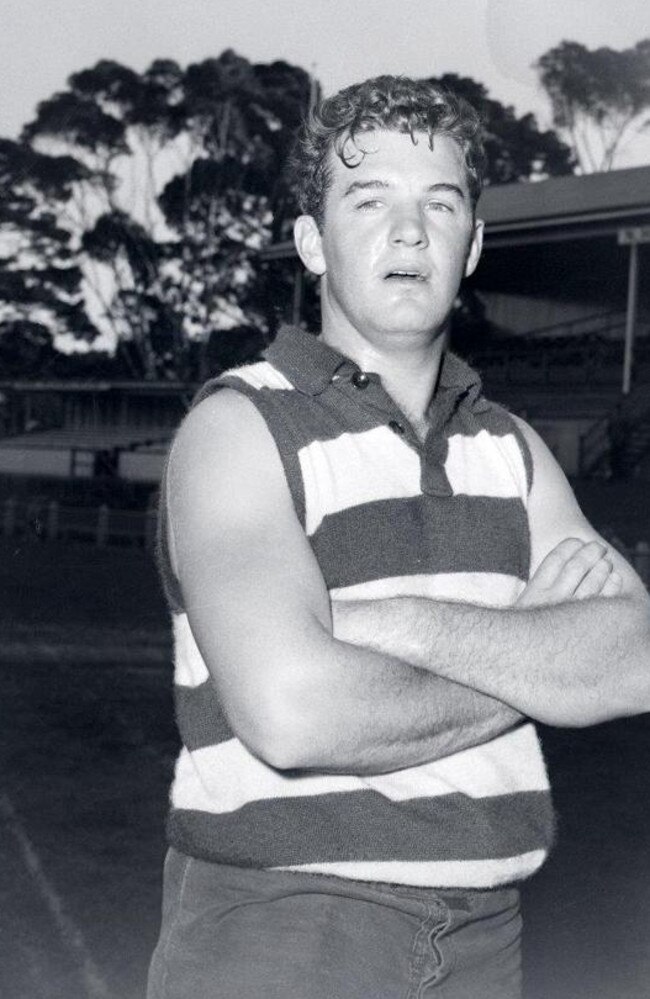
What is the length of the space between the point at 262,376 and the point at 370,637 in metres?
0.45

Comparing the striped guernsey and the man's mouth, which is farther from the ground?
the man's mouth

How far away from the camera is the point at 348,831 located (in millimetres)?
1856

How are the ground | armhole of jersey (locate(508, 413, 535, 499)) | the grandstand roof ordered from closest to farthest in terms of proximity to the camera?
1. armhole of jersey (locate(508, 413, 535, 499))
2. the ground
3. the grandstand roof

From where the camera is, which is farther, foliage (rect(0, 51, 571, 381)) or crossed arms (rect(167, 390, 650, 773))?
foliage (rect(0, 51, 571, 381))

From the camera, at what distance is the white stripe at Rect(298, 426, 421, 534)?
78.4 inches

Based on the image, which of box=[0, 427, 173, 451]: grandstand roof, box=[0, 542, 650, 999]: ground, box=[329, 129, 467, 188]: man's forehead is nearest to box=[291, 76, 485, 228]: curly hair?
box=[329, 129, 467, 188]: man's forehead

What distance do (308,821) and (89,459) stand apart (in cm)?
2795

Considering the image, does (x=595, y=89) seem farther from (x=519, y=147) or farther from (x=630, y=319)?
(x=630, y=319)

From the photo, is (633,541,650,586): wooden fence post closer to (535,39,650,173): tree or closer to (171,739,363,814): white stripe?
(171,739,363,814): white stripe

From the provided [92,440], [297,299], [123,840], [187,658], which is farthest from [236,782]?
[92,440]

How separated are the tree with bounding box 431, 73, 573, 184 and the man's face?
42.6 metres

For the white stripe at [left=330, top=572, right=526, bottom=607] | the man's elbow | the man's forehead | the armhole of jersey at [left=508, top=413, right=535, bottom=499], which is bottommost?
the man's elbow

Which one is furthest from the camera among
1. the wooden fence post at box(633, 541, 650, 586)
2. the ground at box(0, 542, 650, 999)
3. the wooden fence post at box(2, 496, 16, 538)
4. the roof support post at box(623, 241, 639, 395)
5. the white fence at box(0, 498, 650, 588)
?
the roof support post at box(623, 241, 639, 395)

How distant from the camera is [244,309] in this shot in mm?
40188
